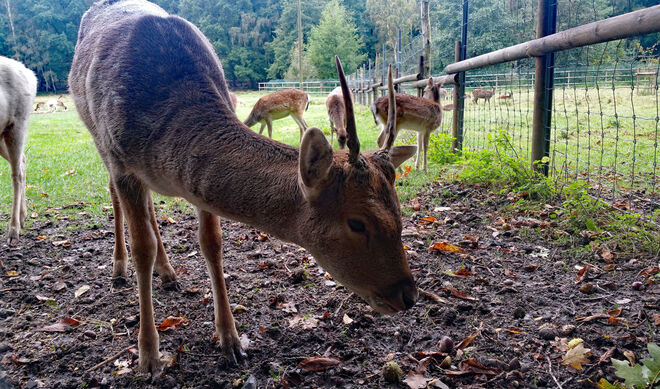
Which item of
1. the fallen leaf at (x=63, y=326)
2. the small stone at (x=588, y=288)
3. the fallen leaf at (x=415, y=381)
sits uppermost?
the small stone at (x=588, y=288)

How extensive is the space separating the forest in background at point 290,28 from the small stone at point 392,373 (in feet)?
12.3

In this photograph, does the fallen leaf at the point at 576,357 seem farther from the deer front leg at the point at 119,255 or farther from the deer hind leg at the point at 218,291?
the deer front leg at the point at 119,255

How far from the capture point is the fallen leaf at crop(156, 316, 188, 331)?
294cm

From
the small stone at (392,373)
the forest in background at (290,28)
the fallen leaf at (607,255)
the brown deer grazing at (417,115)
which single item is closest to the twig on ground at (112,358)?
the small stone at (392,373)

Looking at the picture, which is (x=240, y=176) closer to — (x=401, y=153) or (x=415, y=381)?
(x=401, y=153)

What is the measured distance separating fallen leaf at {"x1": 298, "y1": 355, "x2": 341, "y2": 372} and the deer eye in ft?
3.01

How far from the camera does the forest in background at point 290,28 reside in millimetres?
6910

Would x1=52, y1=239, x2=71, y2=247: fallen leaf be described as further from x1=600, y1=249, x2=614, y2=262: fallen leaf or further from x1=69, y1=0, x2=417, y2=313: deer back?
x1=600, y1=249, x2=614, y2=262: fallen leaf

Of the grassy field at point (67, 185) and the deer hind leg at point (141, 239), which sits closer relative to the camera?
the deer hind leg at point (141, 239)

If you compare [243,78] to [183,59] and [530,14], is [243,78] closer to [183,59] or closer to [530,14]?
[530,14]

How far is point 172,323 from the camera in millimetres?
2975

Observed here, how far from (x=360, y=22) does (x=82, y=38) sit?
5108cm

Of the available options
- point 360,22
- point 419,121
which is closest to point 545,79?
point 419,121

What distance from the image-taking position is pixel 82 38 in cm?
366
